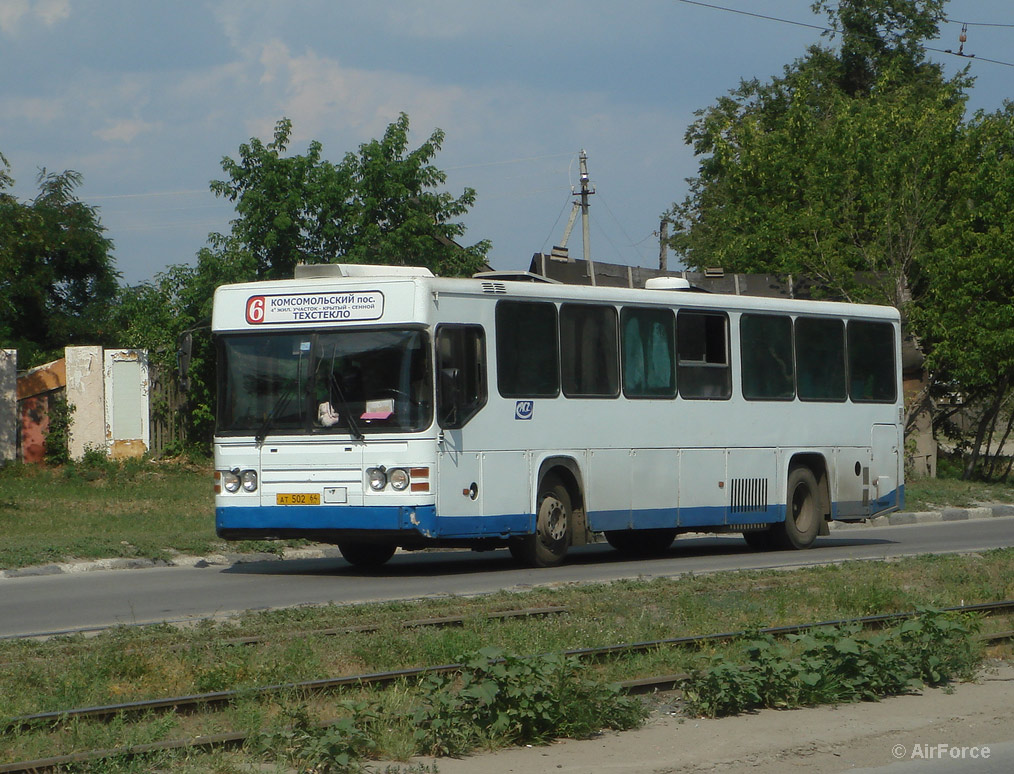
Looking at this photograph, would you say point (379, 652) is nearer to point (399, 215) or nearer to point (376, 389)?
point (376, 389)

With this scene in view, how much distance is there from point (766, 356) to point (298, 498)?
676cm

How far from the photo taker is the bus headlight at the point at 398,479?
13977 millimetres

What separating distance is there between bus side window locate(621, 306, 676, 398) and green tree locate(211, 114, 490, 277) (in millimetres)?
15722

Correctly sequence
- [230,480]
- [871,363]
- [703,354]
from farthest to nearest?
[871,363] → [703,354] → [230,480]

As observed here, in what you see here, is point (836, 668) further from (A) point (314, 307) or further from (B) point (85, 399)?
(B) point (85, 399)

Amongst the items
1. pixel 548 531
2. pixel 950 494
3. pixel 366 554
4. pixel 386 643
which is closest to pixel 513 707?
pixel 386 643

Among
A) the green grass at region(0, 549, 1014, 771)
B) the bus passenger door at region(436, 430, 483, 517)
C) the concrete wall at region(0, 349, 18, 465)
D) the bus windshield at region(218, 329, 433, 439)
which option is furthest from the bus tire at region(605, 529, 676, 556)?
the concrete wall at region(0, 349, 18, 465)

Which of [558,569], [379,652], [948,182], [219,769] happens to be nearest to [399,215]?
[948,182]

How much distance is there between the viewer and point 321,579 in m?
14.9

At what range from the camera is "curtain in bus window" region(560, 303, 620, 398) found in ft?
51.4

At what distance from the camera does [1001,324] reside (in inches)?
1216

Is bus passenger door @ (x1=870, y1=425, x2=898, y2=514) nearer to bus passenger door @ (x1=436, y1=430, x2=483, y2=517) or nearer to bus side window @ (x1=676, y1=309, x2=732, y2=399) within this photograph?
bus side window @ (x1=676, y1=309, x2=732, y2=399)

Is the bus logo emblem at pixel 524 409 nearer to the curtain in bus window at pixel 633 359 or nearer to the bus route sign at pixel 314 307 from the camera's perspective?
the curtain in bus window at pixel 633 359

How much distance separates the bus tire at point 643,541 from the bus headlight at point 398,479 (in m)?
5.11
